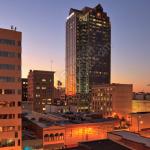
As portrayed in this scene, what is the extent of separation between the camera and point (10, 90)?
8394 centimetres

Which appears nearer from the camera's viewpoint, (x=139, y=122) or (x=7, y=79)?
(x=7, y=79)

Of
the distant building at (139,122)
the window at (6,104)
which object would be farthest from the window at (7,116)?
the distant building at (139,122)

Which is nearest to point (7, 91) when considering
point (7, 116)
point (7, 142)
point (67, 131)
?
point (7, 116)

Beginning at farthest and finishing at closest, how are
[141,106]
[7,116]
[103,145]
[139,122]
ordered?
[141,106]
[139,122]
[7,116]
[103,145]

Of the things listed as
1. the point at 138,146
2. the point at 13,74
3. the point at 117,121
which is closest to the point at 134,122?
the point at 117,121

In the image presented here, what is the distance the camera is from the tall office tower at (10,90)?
82.7 metres

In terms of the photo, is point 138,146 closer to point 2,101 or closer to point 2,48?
point 2,101

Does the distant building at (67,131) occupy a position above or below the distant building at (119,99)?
below

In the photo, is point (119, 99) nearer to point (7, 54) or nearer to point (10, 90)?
point (10, 90)

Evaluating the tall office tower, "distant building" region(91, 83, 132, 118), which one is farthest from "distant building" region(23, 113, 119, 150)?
"distant building" region(91, 83, 132, 118)

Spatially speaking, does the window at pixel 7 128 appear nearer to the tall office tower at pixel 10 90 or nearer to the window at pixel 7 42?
the tall office tower at pixel 10 90

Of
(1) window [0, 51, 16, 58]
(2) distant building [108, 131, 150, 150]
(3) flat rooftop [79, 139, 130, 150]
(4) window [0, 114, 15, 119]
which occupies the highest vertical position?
(1) window [0, 51, 16, 58]

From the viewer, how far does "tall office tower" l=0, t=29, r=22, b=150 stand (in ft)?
271

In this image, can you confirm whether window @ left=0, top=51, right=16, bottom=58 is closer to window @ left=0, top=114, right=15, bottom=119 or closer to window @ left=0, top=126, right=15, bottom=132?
window @ left=0, top=114, right=15, bottom=119
